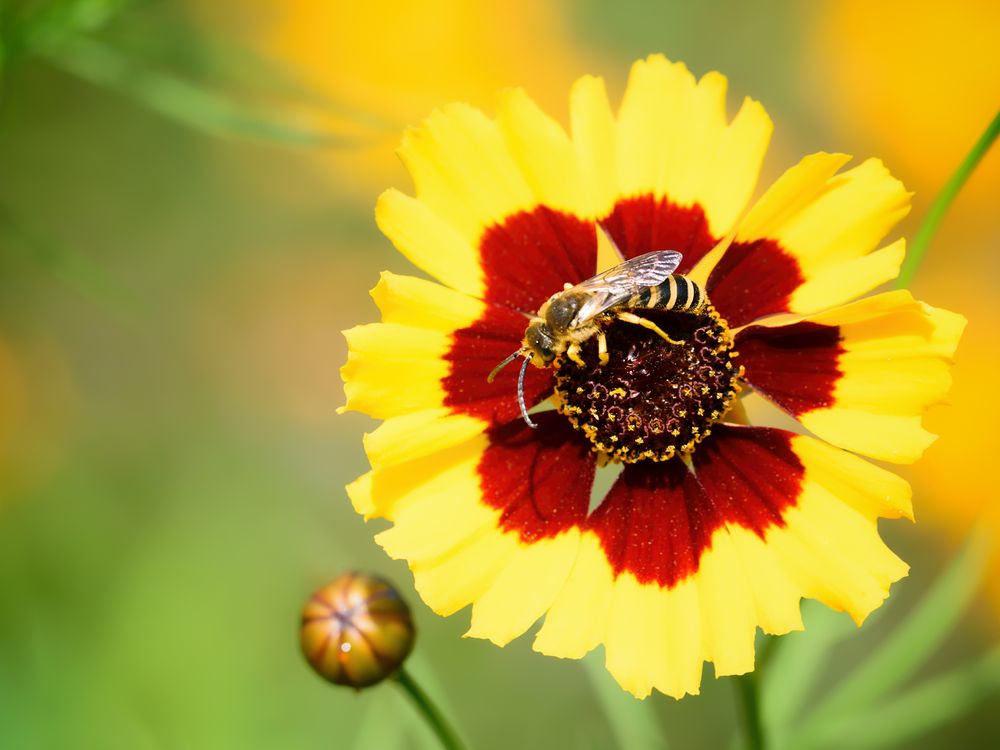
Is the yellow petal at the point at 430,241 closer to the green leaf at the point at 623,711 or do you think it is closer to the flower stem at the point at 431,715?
the flower stem at the point at 431,715

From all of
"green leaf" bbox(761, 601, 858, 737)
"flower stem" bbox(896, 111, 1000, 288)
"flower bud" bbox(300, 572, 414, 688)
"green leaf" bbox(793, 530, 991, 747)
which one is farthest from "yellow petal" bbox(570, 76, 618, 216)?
"green leaf" bbox(793, 530, 991, 747)

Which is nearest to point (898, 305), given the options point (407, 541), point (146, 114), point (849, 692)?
point (407, 541)

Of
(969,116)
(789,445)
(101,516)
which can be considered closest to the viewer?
(789,445)

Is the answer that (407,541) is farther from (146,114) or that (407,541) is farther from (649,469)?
(146,114)

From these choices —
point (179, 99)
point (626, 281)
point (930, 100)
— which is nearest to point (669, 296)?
point (626, 281)

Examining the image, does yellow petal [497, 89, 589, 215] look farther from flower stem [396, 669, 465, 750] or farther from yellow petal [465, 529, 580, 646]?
flower stem [396, 669, 465, 750]

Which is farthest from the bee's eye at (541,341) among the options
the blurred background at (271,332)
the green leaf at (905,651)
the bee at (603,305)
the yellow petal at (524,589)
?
the blurred background at (271,332)

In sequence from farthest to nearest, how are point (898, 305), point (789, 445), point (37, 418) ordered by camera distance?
point (37, 418) < point (789, 445) < point (898, 305)
